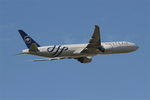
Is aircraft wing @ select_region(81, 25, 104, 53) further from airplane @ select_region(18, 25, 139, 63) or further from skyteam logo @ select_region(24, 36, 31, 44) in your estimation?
skyteam logo @ select_region(24, 36, 31, 44)

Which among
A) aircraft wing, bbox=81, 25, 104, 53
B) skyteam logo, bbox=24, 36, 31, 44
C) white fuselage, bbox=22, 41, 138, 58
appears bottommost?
aircraft wing, bbox=81, 25, 104, 53

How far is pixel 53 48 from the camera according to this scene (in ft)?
294

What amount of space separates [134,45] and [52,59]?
19.5m

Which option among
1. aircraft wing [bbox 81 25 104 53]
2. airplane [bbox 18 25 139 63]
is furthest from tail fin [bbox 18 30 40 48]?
aircraft wing [bbox 81 25 104 53]

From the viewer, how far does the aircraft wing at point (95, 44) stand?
8385 cm

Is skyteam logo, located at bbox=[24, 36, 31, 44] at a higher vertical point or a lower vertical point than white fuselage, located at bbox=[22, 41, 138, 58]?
higher

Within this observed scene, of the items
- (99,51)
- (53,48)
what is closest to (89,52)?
(99,51)

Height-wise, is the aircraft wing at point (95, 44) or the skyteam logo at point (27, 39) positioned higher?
the skyteam logo at point (27, 39)

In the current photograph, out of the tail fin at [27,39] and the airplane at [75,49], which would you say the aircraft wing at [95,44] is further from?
the tail fin at [27,39]

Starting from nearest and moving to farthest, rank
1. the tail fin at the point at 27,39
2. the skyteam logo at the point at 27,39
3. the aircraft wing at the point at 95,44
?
the aircraft wing at the point at 95,44 < the tail fin at the point at 27,39 < the skyteam logo at the point at 27,39

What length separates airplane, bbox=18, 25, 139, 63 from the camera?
87.1m

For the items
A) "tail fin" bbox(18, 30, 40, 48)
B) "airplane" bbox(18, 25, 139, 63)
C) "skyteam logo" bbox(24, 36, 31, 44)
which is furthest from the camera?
"skyteam logo" bbox(24, 36, 31, 44)

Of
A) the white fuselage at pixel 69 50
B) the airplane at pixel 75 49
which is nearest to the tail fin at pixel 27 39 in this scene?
the airplane at pixel 75 49

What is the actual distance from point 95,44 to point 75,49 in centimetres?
569
